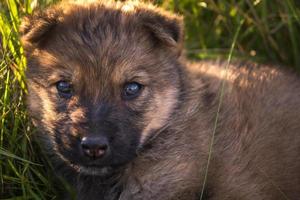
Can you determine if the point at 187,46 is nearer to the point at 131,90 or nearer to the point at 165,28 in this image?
the point at 165,28

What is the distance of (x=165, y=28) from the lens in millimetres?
4246

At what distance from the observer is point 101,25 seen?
4.17 meters

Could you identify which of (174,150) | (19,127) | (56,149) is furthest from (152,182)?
(19,127)

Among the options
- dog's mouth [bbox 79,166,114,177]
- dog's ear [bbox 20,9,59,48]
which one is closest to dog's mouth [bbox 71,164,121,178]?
dog's mouth [bbox 79,166,114,177]

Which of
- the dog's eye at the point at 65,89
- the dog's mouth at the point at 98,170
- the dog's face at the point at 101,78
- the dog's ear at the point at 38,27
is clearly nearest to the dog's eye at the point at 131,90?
the dog's face at the point at 101,78

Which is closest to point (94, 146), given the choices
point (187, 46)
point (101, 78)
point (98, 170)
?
point (98, 170)

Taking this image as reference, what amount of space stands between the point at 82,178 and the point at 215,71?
133cm

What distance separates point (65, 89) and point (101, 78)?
0.25 metres

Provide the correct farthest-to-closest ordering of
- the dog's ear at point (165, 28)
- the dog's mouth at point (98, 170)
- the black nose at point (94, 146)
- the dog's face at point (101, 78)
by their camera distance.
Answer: the dog's ear at point (165, 28) → the dog's mouth at point (98, 170) → the dog's face at point (101, 78) → the black nose at point (94, 146)

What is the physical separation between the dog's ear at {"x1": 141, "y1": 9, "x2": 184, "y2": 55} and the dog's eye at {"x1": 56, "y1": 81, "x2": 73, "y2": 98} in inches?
23.8

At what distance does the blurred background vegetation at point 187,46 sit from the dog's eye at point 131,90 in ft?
2.26

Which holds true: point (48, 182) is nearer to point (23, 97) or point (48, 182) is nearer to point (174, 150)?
point (23, 97)

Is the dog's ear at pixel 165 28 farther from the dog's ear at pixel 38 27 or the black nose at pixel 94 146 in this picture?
the black nose at pixel 94 146

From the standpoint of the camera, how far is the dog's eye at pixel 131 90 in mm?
4152
